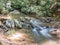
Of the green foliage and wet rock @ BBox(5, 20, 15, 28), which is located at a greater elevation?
Answer: the green foliage

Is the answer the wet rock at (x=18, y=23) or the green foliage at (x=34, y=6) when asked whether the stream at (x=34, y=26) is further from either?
the green foliage at (x=34, y=6)

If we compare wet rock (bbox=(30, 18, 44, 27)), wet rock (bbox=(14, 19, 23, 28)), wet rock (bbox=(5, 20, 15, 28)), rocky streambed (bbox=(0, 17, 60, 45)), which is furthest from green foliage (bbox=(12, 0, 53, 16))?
wet rock (bbox=(5, 20, 15, 28))

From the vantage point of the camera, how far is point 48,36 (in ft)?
28.7

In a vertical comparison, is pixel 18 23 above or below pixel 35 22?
below

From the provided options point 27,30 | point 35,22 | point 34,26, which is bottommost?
point 27,30

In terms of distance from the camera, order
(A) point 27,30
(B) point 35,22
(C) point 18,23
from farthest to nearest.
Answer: (B) point 35,22 → (C) point 18,23 → (A) point 27,30

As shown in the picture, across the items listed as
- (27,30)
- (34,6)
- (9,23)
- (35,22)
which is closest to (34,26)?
(35,22)

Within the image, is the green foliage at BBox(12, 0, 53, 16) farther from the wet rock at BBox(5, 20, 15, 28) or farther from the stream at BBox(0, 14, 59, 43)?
the wet rock at BBox(5, 20, 15, 28)

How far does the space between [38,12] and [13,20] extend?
251 centimetres

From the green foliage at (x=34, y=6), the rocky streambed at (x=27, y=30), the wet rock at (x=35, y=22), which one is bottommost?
the rocky streambed at (x=27, y=30)

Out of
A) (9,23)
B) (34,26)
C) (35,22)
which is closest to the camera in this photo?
(9,23)

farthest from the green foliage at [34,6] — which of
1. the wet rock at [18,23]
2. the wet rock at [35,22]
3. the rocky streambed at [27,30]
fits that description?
the wet rock at [18,23]

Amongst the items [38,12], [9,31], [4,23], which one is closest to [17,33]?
[9,31]

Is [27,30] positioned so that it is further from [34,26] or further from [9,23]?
[9,23]
